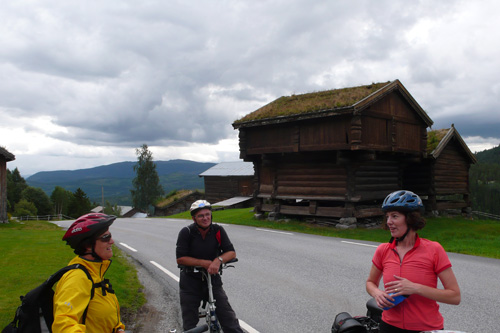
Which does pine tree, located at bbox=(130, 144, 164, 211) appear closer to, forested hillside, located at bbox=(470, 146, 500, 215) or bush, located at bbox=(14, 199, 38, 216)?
bush, located at bbox=(14, 199, 38, 216)

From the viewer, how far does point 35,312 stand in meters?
2.49

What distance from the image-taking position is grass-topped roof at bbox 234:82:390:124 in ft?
59.5

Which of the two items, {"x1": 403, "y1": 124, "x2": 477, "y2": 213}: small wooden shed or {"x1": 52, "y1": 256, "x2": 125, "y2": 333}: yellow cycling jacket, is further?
{"x1": 403, "y1": 124, "x2": 477, "y2": 213}: small wooden shed

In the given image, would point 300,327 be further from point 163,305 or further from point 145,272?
point 145,272

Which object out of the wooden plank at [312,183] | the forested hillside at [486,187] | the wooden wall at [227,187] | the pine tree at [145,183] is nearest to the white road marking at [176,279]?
the wooden plank at [312,183]

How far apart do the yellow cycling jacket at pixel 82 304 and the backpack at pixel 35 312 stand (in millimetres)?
61

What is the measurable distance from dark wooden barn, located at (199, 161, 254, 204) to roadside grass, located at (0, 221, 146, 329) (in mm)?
31646

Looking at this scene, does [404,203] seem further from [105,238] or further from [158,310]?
[158,310]

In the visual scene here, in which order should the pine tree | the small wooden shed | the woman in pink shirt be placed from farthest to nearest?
the pine tree < the small wooden shed < the woman in pink shirt

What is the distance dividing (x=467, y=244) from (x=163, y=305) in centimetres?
1134

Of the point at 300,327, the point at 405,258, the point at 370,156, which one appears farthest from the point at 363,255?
the point at 405,258

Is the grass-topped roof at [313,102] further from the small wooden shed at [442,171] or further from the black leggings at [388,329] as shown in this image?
the black leggings at [388,329]

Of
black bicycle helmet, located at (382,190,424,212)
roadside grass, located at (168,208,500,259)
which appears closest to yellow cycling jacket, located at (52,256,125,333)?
black bicycle helmet, located at (382,190,424,212)

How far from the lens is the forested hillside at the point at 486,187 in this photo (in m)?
93.8
